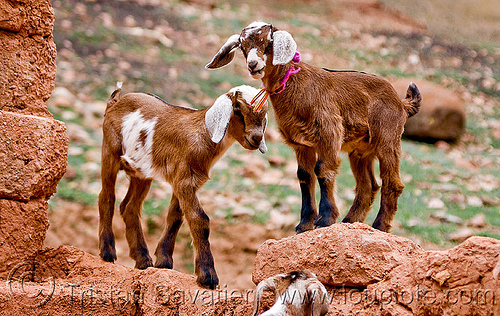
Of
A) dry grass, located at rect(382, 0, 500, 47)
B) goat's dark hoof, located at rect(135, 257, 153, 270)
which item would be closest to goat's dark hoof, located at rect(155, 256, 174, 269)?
goat's dark hoof, located at rect(135, 257, 153, 270)

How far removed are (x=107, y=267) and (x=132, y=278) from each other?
0.49 m

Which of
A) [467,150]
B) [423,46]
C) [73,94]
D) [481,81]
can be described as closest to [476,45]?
[423,46]

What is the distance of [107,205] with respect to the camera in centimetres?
600

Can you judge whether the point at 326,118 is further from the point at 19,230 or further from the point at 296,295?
the point at 19,230

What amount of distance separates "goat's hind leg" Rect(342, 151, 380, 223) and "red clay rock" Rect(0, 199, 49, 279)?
110 inches

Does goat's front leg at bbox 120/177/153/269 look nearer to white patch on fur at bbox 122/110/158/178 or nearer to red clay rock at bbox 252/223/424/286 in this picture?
white patch on fur at bbox 122/110/158/178

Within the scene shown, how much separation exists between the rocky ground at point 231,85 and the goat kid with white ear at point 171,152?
8.47ft

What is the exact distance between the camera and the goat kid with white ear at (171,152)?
16.6 ft

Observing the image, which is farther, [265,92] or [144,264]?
[144,264]

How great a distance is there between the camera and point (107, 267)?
5.69 meters

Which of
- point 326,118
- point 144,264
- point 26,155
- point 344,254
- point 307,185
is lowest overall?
point 144,264

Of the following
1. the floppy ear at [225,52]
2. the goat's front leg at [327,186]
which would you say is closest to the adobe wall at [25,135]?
the floppy ear at [225,52]

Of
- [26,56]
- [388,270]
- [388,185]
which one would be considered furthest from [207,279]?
[26,56]

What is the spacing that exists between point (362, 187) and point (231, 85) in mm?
7853
